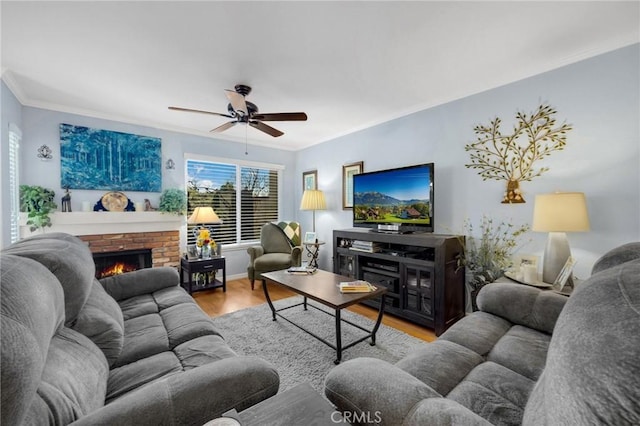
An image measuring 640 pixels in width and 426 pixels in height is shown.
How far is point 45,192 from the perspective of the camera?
3.09m

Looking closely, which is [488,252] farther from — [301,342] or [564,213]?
[301,342]

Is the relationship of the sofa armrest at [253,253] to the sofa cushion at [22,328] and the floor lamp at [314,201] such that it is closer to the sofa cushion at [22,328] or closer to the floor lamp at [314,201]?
the floor lamp at [314,201]

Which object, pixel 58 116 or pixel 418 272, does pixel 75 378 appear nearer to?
pixel 418 272

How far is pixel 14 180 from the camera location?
2.86 meters

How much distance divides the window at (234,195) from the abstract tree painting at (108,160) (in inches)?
21.4

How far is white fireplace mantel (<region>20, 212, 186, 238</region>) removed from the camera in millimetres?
3127

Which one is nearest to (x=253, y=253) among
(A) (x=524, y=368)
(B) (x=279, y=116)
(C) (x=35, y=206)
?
(B) (x=279, y=116)

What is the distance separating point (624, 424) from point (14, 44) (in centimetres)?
357

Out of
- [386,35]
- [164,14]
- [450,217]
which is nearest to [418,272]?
[450,217]

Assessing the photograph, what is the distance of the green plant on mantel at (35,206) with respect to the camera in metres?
2.93

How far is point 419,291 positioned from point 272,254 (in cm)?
237

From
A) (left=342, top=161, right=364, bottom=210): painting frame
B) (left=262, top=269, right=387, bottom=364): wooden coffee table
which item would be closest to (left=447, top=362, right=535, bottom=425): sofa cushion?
(left=262, top=269, right=387, bottom=364): wooden coffee table

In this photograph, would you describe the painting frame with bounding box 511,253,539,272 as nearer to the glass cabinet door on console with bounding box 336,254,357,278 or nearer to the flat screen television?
the flat screen television

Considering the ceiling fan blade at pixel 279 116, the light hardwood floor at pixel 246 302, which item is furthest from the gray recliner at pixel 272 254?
the ceiling fan blade at pixel 279 116
